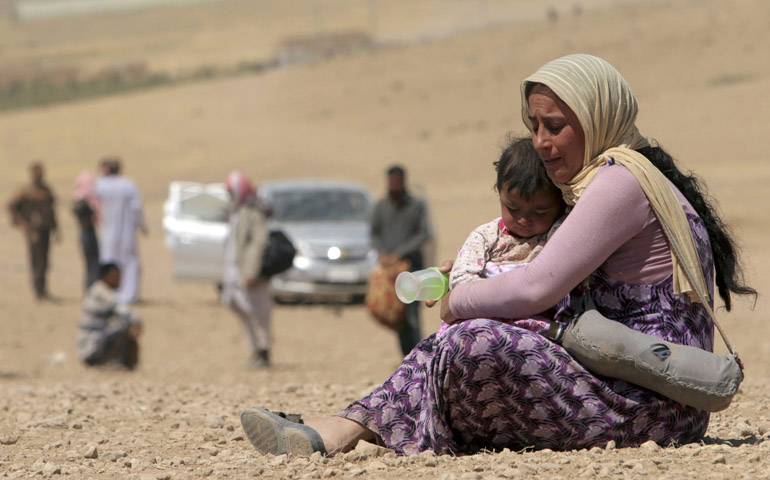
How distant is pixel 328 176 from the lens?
3384 cm

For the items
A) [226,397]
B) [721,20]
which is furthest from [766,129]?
[226,397]

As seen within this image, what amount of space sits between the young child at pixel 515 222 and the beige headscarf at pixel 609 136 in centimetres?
10

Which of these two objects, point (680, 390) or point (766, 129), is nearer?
point (680, 390)

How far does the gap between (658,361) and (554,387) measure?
1.20 ft

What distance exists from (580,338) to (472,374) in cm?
38

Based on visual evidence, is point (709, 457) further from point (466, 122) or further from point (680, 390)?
point (466, 122)

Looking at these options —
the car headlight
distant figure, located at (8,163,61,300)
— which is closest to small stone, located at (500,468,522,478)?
the car headlight

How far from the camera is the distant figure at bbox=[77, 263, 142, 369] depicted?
9.77 metres

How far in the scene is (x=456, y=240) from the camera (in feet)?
67.2

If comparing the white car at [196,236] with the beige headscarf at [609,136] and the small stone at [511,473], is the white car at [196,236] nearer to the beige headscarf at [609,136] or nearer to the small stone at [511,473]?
the beige headscarf at [609,136]

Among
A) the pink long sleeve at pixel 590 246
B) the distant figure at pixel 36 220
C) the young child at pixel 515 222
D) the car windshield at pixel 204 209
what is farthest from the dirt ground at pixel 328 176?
the car windshield at pixel 204 209

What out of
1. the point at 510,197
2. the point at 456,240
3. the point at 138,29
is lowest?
the point at 456,240

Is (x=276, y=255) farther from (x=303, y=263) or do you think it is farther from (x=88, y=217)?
(x=88, y=217)

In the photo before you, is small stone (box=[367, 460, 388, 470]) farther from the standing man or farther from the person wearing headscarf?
the standing man
